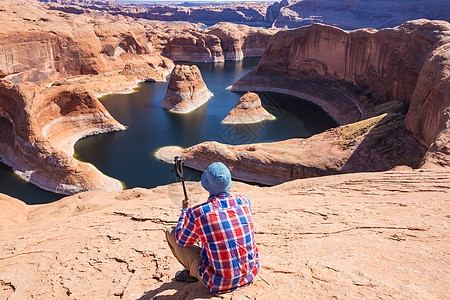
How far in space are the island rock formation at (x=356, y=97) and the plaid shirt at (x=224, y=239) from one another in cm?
975

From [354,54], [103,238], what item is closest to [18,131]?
[103,238]

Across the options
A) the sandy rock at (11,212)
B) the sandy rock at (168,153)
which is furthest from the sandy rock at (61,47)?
the sandy rock at (11,212)

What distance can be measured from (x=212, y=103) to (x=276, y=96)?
10.5 meters

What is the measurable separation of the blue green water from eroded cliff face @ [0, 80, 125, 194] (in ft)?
2.93

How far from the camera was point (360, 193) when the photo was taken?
7.96 m

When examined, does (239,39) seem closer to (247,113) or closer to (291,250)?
(247,113)

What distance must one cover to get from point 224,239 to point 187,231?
518mm

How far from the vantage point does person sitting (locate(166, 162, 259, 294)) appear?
3.51m

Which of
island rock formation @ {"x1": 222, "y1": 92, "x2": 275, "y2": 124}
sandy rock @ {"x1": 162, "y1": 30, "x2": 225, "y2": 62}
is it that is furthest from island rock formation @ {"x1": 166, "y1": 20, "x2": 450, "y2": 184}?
sandy rock @ {"x1": 162, "y1": 30, "x2": 225, "y2": 62}

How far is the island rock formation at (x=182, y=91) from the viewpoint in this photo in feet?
118

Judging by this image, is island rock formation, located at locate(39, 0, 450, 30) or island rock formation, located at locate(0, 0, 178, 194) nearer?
island rock formation, located at locate(0, 0, 178, 194)

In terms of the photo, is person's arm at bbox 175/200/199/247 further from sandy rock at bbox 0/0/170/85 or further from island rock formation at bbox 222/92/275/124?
sandy rock at bbox 0/0/170/85

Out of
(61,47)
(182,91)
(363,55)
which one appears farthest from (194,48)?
(363,55)

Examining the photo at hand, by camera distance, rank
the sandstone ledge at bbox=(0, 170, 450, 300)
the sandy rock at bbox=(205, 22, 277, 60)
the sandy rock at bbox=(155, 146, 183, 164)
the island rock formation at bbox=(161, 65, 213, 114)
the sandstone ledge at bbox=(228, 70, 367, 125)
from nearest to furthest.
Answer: the sandstone ledge at bbox=(0, 170, 450, 300) → the sandy rock at bbox=(155, 146, 183, 164) → the sandstone ledge at bbox=(228, 70, 367, 125) → the island rock formation at bbox=(161, 65, 213, 114) → the sandy rock at bbox=(205, 22, 277, 60)
